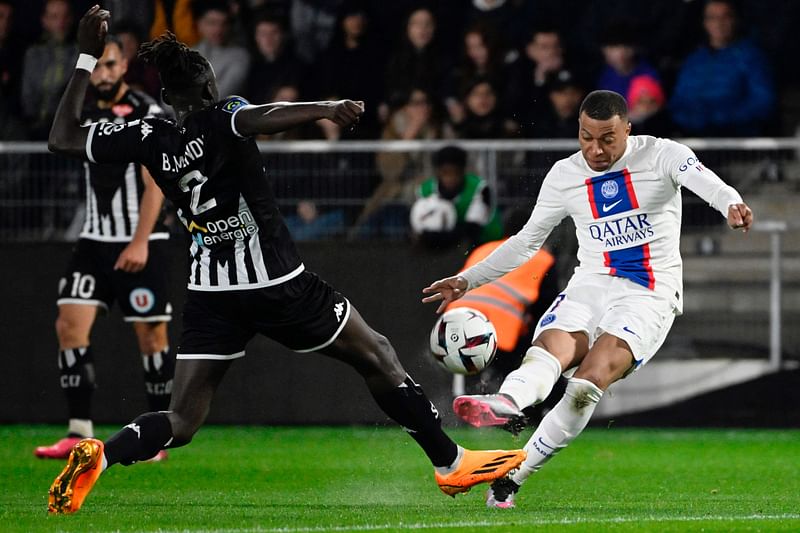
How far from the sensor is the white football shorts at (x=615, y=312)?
716 centimetres

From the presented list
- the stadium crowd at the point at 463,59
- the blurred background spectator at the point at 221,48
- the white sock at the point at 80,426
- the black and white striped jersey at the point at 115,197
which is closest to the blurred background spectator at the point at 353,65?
the stadium crowd at the point at 463,59

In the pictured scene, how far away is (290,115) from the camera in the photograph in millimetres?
6184

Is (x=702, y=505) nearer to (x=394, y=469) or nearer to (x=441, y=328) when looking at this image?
(x=441, y=328)

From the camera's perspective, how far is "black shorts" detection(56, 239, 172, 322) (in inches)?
382

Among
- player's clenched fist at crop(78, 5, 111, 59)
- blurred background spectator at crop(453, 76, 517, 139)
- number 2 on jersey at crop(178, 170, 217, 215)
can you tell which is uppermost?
player's clenched fist at crop(78, 5, 111, 59)

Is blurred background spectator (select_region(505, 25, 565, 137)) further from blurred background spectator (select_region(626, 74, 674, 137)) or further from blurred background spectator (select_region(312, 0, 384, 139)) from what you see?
blurred background spectator (select_region(312, 0, 384, 139))

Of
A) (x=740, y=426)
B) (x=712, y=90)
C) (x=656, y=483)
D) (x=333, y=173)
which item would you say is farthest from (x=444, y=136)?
(x=656, y=483)

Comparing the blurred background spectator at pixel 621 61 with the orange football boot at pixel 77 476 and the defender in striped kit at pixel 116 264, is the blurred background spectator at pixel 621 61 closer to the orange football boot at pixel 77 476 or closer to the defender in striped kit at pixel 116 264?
the defender in striped kit at pixel 116 264

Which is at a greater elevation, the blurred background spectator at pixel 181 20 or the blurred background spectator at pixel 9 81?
the blurred background spectator at pixel 181 20

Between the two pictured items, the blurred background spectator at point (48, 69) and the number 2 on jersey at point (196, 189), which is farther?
the blurred background spectator at point (48, 69)

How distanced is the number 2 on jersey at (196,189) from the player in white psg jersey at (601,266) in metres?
1.22

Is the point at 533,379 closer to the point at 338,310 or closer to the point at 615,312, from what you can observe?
the point at 615,312

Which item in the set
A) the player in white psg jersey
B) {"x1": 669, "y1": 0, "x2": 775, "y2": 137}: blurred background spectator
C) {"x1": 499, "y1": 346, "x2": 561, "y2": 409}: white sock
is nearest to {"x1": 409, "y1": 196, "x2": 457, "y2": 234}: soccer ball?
{"x1": 669, "y1": 0, "x2": 775, "y2": 137}: blurred background spectator

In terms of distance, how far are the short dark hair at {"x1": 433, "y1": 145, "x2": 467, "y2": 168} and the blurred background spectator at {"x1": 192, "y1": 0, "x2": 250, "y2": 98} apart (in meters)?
2.71
